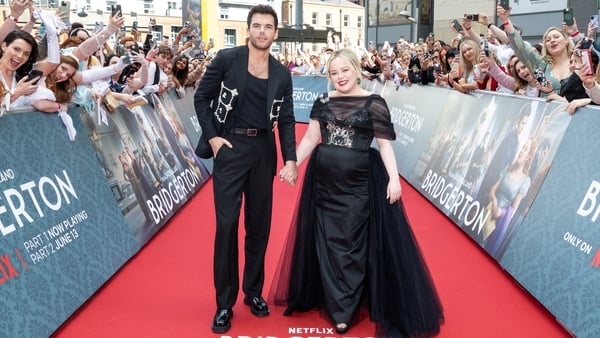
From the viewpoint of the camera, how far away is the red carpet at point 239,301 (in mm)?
3977

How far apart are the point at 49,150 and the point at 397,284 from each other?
8.85 feet

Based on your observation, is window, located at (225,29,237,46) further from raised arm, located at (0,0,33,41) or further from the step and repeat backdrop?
raised arm, located at (0,0,33,41)

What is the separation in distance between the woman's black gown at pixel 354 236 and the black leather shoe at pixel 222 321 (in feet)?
1.52

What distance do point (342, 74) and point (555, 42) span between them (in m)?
3.16

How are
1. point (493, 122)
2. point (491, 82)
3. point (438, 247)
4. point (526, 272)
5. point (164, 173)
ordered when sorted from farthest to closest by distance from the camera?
1. point (491, 82)
2. point (164, 173)
3. point (493, 122)
4. point (438, 247)
5. point (526, 272)

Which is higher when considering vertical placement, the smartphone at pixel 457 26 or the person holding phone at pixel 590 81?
the smartphone at pixel 457 26

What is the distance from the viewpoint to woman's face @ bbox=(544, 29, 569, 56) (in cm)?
605

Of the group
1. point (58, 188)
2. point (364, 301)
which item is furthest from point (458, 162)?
point (58, 188)

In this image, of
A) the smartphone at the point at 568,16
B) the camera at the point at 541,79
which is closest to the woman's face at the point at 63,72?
the camera at the point at 541,79

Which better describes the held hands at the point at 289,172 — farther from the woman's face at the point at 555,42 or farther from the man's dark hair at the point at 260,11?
the woman's face at the point at 555,42

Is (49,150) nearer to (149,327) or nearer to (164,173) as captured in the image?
(149,327)

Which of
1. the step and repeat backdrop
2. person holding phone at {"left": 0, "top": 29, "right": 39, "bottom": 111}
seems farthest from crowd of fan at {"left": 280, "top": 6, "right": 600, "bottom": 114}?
person holding phone at {"left": 0, "top": 29, "right": 39, "bottom": 111}

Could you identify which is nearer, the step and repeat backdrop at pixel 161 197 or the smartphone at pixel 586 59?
the step and repeat backdrop at pixel 161 197

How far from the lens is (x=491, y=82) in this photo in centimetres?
786
